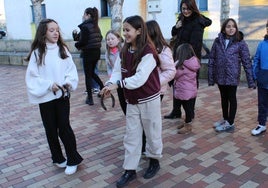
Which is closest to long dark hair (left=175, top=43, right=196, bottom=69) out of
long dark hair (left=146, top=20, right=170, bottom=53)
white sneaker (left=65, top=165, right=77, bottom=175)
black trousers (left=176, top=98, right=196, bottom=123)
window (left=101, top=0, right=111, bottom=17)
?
black trousers (left=176, top=98, right=196, bottom=123)

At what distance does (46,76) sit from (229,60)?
7.67 feet

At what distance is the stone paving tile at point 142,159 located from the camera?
11.7 ft

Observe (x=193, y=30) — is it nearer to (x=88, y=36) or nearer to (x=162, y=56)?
(x=162, y=56)

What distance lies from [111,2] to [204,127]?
680 cm

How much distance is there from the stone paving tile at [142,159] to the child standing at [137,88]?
0.99ft

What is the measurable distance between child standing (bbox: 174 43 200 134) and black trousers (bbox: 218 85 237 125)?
399mm

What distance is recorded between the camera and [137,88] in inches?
128

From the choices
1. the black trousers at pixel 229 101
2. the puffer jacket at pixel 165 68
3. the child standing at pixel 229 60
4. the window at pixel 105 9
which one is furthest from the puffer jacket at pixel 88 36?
the window at pixel 105 9

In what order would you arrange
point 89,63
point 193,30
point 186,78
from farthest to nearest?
point 89,63 < point 193,30 < point 186,78

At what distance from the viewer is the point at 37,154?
4367 mm

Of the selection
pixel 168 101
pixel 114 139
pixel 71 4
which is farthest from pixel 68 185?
pixel 71 4

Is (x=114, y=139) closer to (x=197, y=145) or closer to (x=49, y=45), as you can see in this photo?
(x=197, y=145)

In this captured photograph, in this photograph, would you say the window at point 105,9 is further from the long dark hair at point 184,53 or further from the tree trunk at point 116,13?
the long dark hair at point 184,53

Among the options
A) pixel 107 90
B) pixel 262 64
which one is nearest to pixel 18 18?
pixel 262 64
